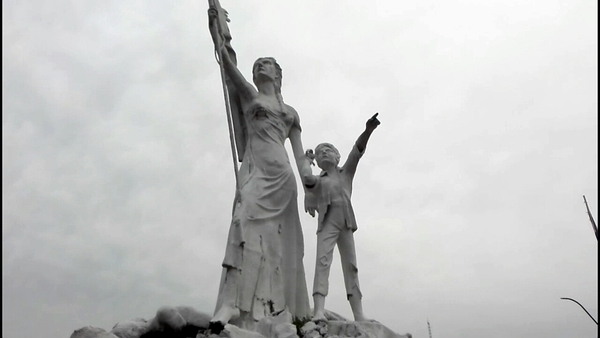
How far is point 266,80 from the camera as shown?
28.8 ft

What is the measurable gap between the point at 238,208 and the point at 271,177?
2.26ft

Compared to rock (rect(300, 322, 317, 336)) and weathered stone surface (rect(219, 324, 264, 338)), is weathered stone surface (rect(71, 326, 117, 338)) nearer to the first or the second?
weathered stone surface (rect(219, 324, 264, 338))

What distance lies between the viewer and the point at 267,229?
7688 millimetres

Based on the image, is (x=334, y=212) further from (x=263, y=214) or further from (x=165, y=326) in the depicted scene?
(x=165, y=326)

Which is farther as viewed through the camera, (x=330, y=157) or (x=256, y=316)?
(x=330, y=157)

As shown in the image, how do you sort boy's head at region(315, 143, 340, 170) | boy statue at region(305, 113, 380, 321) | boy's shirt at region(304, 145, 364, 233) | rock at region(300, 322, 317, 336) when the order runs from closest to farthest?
1. rock at region(300, 322, 317, 336)
2. boy statue at region(305, 113, 380, 321)
3. boy's shirt at region(304, 145, 364, 233)
4. boy's head at region(315, 143, 340, 170)

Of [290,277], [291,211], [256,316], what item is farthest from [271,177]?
[256,316]

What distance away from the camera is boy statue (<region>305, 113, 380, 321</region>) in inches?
303

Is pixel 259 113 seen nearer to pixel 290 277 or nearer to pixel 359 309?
pixel 290 277

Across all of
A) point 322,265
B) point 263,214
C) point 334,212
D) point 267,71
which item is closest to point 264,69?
point 267,71

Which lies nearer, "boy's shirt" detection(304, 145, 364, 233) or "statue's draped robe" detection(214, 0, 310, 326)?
"statue's draped robe" detection(214, 0, 310, 326)

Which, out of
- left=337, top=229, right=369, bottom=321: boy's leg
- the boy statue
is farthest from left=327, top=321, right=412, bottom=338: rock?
left=337, top=229, right=369, bottom=321: boy's leg

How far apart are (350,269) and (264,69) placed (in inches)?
127

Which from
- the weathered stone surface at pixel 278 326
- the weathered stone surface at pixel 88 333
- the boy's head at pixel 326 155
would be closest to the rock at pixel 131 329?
the weathered stone surface at pixel 88 333
